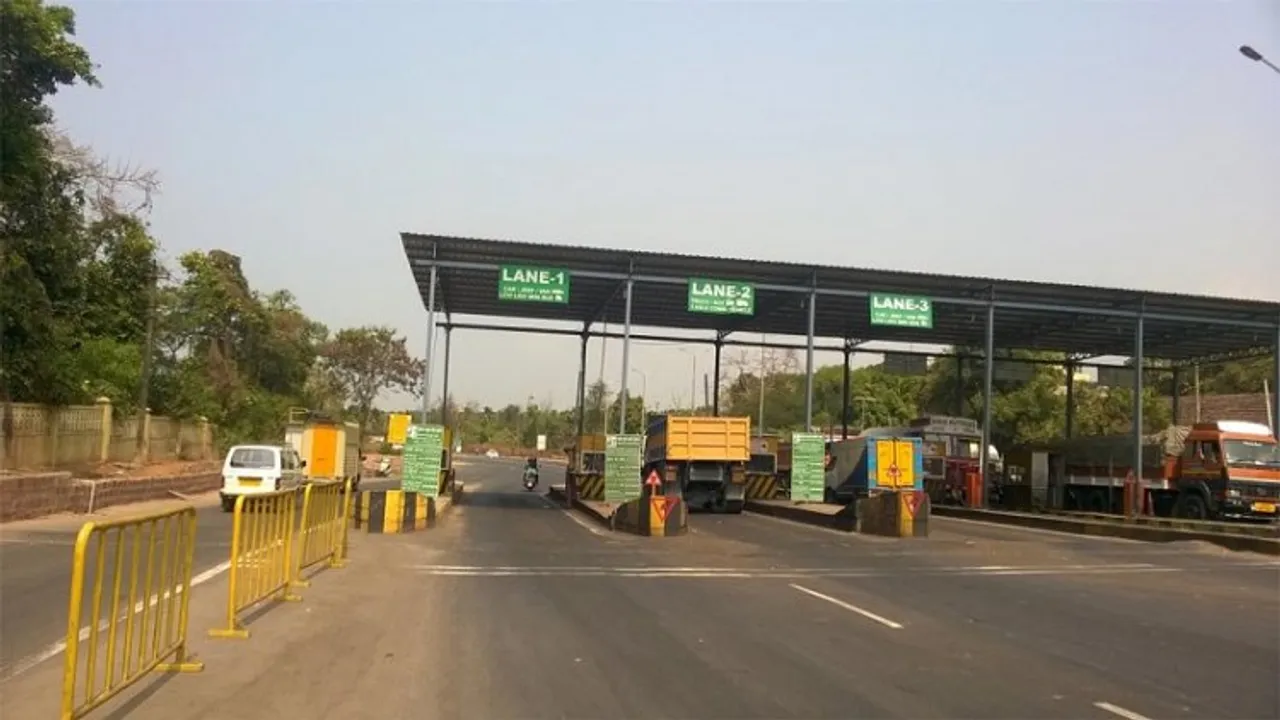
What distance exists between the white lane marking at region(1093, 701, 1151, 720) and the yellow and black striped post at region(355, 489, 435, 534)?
55.3 ft

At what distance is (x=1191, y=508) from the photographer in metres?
32.3

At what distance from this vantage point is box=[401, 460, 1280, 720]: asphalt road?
24.5ft

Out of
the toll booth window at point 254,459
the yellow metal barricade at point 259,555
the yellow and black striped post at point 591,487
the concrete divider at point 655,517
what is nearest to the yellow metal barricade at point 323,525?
the yellow metal barricade at point 259,555

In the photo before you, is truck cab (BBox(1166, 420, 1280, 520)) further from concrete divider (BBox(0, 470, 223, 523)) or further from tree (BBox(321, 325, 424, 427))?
tree (BBox(321, 325, 424, 427))

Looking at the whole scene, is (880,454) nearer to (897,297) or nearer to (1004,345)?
(897,297)

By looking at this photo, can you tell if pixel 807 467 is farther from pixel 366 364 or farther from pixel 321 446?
pixel 366 364

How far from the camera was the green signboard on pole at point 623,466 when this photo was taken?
102ft

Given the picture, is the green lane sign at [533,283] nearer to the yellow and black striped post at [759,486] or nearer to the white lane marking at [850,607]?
the yellow and black striped post at [759,486]

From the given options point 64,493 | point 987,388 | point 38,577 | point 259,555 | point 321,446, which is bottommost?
point 38,577

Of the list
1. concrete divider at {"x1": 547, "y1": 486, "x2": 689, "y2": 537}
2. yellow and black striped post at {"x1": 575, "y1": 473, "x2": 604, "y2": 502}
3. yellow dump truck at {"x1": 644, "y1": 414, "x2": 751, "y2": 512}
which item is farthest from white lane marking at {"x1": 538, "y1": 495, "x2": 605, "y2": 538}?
yellow dump truck at {"x1": 644, "y1": 414, "x2": 751, "y2": 512}

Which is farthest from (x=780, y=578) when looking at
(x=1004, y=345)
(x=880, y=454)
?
(x=1004, y=345)

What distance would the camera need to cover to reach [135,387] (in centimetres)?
3738

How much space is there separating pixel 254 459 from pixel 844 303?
916 inches

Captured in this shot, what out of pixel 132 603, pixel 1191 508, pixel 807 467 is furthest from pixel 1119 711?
pixel 1191 508
